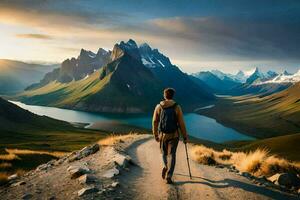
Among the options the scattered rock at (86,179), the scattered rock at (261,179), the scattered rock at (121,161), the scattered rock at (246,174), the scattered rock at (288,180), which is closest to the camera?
the scattered rock at (86,179)

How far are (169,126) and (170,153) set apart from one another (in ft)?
4.32

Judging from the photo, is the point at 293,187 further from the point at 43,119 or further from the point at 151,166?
the point at 43,119

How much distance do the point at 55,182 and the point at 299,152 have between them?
79.4 metres

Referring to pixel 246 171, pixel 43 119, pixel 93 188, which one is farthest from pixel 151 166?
pixel 43 119

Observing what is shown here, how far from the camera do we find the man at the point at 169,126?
1636 centimetres

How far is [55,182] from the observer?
17094 millimetres

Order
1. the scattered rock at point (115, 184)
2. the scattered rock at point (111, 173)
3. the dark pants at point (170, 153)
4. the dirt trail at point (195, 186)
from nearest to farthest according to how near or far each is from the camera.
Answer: the dirt trail at point (195, 186) → the scattered rock at point (115, 184) → the dark pants at point (170, 153) → the scattered rock at point (111, 173)

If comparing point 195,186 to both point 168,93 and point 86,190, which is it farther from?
point 86,190

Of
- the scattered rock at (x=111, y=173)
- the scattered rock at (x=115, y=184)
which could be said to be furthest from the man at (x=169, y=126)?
the scattered rock at (x=111, y=173)

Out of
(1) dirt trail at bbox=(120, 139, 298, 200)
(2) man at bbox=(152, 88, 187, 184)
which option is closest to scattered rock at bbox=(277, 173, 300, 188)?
(1) dirt trail at bbox=(120, 139, 298, 200)

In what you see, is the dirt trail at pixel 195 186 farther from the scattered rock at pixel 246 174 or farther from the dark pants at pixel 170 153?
the dark pants at pixel 170 153

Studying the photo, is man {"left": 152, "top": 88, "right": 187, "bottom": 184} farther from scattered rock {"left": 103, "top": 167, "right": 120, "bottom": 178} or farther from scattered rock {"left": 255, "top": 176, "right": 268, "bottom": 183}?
scattered rock {"left": 255, "top": 176, "right": 268, "bottom": 183}

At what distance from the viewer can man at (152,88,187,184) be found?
16.4m

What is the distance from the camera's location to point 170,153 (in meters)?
16.7
